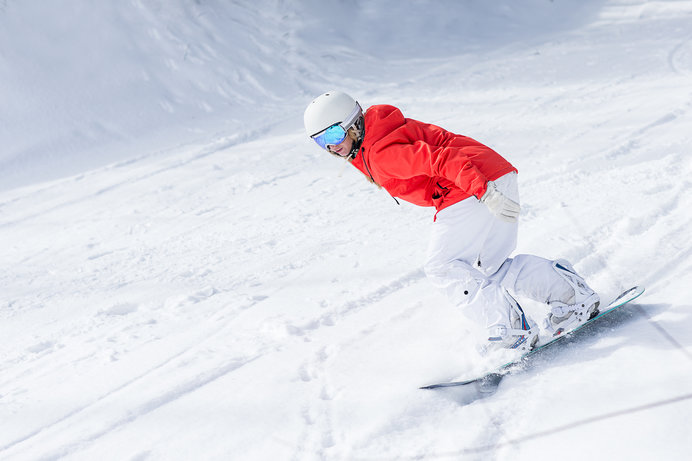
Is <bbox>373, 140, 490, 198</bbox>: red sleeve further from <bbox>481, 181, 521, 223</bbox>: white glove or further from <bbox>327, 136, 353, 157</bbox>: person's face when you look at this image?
<bbox>327, 136, 353, 157</bbox>: person's face

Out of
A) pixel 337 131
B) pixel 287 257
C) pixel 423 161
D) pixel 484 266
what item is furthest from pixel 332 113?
pixel 287 257

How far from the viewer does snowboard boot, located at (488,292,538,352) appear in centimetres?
264

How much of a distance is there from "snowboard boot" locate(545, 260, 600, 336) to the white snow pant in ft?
0.11

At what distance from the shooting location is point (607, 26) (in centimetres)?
1312

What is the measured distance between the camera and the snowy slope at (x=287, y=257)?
244 cm

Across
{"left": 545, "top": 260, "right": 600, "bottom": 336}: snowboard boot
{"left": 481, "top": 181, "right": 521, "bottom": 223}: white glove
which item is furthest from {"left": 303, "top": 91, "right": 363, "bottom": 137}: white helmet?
{"left": 545, "top": 260, "right": 600, "bottom": 336}: snowboard boot

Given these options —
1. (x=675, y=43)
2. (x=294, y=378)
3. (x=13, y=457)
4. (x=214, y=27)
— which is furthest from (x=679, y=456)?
(x=214, y=27)

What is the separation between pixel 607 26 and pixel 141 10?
33.6 feet

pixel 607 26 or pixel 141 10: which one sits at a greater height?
pixel 141 10

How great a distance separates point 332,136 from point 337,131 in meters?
0.04

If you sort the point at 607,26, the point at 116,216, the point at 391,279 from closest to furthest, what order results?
the point at 391,279 < the point at 116,216 < the point at 607,26

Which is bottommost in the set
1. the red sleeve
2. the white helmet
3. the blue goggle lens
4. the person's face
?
the red sleeve

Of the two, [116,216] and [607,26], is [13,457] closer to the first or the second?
[116,216]

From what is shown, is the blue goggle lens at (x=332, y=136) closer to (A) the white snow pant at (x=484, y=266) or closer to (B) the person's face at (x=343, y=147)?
(B) the person's face at (x=343, y=147)
